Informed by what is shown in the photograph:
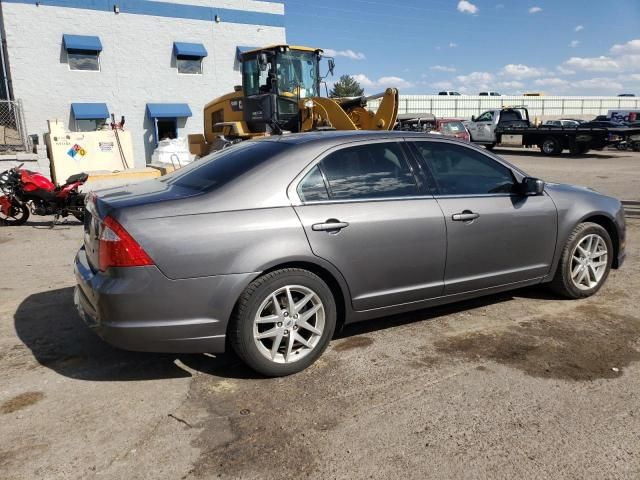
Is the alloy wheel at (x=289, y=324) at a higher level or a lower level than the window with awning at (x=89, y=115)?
lower

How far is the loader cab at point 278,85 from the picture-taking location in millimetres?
13405

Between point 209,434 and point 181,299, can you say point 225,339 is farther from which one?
point 209,434

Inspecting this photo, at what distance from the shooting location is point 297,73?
46.4 ft

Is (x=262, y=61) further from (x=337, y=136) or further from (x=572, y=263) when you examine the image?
(x=572, y=263)

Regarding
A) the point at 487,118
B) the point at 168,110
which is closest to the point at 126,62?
the point at 168,110

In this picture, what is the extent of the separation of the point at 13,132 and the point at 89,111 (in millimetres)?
6684

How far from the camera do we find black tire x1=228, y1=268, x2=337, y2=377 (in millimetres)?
3318

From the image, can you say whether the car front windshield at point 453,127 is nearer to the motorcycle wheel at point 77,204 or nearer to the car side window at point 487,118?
the car side window at point 487,118

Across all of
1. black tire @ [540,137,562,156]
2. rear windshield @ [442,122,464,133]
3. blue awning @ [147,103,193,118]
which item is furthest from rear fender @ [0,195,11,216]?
black tire @ [540,137,562,156]

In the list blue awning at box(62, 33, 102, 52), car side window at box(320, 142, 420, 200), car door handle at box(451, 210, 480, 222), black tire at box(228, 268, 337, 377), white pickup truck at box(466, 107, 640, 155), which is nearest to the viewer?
black tire at box(228, 268, 337, 377)

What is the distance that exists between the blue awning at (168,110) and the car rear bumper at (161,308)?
22.2 meters

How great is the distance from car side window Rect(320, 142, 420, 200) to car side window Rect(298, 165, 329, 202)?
0.05 m

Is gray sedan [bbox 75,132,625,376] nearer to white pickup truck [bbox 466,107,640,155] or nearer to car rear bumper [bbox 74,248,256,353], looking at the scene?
car rear bumper [bbox 74,248,256,353]

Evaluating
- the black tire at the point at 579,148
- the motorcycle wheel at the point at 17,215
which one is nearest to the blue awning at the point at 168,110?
the motorcycle wheel at the point at 17,215
